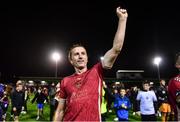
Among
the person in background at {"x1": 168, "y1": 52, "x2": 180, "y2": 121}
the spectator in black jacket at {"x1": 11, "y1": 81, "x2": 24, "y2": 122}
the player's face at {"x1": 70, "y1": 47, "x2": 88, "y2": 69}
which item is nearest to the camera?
the player's face at {"x1": 70, "y1": 47, "x2": 88, "y2": 69}

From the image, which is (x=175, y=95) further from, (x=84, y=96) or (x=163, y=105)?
(x=163, y=105)

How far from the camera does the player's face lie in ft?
13.6

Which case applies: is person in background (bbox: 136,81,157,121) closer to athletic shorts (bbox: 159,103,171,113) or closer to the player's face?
athletic shorts (bbox: 159,103,171,113)

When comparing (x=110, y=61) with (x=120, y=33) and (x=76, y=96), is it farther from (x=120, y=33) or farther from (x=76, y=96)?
(x=76, y=96)

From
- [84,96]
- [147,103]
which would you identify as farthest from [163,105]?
[84,96]

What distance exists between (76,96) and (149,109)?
916cm

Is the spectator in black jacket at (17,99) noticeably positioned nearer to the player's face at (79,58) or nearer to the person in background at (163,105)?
the person in background at (163,105)

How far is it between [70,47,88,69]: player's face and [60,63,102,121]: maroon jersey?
0.11m

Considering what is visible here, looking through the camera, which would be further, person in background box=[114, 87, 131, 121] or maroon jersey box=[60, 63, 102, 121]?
person in background box=[114, 87, 131, 121]

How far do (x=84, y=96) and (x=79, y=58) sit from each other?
0.50 m

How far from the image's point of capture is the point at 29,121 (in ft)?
58.7

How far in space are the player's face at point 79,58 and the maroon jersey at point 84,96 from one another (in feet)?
0.36

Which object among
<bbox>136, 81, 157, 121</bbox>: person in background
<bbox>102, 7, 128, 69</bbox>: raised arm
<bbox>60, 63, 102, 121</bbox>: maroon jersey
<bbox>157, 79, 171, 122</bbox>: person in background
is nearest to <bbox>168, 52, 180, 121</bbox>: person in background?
<bbox>60, 63, 102, 121</bbox>: maroon jersey

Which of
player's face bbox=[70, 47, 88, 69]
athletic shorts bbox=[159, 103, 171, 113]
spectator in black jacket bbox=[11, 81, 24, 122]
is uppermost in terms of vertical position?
player's face bbox=[70, 47, 88, 69]
